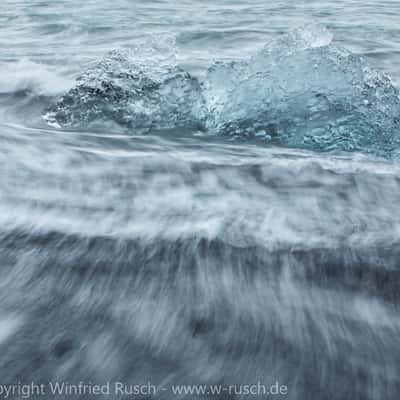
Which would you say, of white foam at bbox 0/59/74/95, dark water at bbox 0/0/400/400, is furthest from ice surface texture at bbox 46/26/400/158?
white foam at bbox 0/59/74/95

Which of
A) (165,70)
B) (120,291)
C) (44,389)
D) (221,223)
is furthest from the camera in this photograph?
(165,70)

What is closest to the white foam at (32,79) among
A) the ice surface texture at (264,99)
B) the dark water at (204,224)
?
the dark water at (204,224)

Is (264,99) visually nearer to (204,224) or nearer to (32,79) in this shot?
(204,224)

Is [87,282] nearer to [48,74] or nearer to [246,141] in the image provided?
[246,141]

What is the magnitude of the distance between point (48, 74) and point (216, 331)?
15.6 feet

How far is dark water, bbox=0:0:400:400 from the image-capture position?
204 cm

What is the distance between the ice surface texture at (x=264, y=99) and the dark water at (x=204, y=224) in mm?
14

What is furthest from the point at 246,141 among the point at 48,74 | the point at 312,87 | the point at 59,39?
the point at 59,39

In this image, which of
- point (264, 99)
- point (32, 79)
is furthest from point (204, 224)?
point (32, 79)

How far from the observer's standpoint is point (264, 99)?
436cm

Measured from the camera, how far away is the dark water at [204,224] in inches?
80.4

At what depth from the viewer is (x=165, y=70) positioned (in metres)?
4.89

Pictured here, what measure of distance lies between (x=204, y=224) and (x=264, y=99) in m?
1.75

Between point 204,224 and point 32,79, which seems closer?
point 204,224
